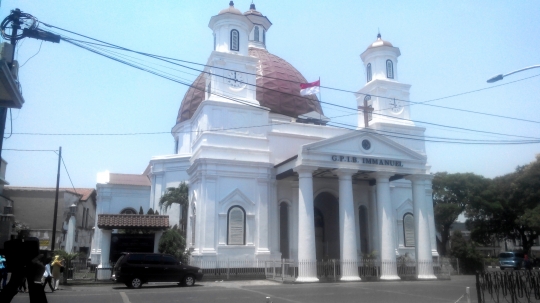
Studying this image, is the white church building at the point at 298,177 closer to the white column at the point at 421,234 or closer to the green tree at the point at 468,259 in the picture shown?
the white column at the point at 421,234

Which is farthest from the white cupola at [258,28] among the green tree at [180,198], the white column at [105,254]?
the white column at [105,254]

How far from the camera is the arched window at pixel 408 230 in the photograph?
31189 mm

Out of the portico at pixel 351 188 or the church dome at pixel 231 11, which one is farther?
the church dome at pixel 231 11

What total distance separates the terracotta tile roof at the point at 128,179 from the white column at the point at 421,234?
24.8 m

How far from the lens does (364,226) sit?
104 feet

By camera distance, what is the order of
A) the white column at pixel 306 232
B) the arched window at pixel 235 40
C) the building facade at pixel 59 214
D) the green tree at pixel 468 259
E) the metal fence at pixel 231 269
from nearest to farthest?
the white column at pixel 306 232 → the metal fence at pixel 231 269 → the arched window at pixel 235 40 → the green tree at pixel 468 259 → the building facade at pixel 59 214

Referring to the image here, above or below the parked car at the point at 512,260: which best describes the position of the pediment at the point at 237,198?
above

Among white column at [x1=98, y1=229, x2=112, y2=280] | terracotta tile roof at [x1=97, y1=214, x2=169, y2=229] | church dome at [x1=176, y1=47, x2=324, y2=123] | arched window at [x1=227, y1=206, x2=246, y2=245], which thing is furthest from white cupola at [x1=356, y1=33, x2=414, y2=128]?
white column at [x1=98, y1=229, x2=112, y2=280]

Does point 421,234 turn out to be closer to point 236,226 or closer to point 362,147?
point 362,147

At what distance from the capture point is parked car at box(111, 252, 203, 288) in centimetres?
2062

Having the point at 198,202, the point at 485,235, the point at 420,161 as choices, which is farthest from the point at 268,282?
the point at 485,235

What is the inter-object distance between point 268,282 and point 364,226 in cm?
1020

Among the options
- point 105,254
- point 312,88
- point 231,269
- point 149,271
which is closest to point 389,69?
point 312,88

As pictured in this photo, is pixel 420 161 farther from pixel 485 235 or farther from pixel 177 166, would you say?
pixel 485 235
